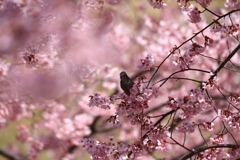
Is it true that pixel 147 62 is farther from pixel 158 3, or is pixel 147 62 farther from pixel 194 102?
pixel 194 102

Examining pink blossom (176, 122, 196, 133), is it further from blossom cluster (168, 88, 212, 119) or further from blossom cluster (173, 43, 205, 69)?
blossom cluster (173, 43, 205, 69)

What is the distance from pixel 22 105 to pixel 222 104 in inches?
143

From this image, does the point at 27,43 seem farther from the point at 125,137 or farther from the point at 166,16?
the point at 166,16

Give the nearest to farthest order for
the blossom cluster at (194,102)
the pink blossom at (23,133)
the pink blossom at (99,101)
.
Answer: the blossom cluster at (194,102)
the pink blossom at (99,101)
the pink blossom at (23,133)

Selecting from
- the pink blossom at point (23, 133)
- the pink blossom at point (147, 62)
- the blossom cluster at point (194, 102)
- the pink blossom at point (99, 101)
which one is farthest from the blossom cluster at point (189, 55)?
the pink blossom at point (23, 133)

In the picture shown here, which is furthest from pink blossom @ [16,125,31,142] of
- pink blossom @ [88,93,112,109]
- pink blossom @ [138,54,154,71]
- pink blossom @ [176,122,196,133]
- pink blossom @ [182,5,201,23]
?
pink blossom @ [182,5,201,23]

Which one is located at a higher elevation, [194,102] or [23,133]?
[23,133]

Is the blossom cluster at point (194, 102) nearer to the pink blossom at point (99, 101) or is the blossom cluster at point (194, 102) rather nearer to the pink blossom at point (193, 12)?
the pink blossom at point (99, 101)

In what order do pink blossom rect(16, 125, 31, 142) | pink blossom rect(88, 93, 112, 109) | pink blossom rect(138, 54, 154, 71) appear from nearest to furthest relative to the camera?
1. pink blossom rect(88, 93, 112, 109)
2. pink blossom rect(138, 54, 154, 71)
3. pink blossom rect(16, 125, 31, 142)

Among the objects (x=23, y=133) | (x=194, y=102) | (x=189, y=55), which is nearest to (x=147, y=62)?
(x=189, y=55)

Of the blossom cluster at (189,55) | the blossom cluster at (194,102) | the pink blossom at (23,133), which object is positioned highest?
the pink blossom at (23,133)

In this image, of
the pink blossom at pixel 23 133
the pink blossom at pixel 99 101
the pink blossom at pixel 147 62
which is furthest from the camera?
the pink blossom at pixel 23 133

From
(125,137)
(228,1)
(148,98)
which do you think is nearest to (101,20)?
(125,137)

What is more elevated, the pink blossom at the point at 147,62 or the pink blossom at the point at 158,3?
the pink blossom at the point at 158,3
